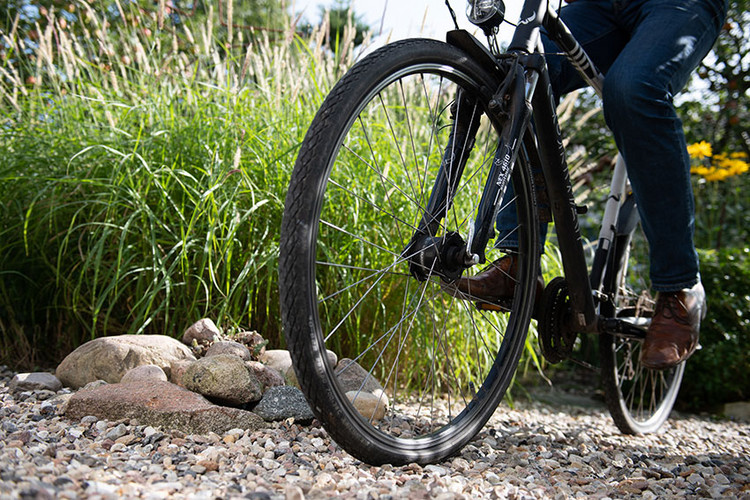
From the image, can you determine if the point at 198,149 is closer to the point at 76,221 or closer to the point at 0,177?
the point at 76,221

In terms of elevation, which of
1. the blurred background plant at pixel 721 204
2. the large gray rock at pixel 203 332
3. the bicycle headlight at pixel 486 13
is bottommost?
the large gray rock at pixel 203 332

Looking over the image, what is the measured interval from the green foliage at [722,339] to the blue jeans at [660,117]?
1493mm

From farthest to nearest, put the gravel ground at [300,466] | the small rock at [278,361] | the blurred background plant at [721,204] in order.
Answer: the blurred background plant at [721,204] → the small rock at [278,361] → the gravel ground at [300,466]

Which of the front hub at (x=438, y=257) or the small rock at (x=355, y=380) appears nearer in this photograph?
the front hub at (x=438, y=257)

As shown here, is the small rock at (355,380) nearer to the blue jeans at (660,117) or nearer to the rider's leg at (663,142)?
the blue jeans at (660,117)

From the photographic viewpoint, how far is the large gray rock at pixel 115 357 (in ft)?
5.90

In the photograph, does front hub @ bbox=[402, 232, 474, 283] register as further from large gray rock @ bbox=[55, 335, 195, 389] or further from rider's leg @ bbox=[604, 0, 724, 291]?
large gray rock @ bbox=[55, 335, 195, 389]

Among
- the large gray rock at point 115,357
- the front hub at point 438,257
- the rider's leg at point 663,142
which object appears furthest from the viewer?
the large gray rock at point 115,357

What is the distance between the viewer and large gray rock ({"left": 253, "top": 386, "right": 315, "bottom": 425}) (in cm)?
161

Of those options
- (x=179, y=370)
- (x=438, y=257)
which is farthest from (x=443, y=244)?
(x=179, y=370)

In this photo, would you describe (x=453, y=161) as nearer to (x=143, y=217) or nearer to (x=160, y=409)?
(x=160, y=409)

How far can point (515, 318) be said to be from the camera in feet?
5.38

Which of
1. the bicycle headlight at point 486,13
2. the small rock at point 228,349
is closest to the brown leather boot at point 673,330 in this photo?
the bicycle headlight at point 486,13

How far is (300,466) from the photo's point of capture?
1.25 metres
